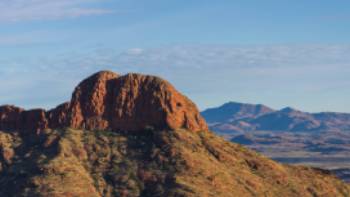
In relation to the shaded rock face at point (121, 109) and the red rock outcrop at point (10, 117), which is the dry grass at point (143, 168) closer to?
the shaded rock face at point (121, 109)

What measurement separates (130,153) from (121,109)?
11854mm

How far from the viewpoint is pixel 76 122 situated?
17088 cm

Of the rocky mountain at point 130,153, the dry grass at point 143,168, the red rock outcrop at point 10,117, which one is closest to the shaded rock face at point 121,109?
the rocky mountain at point 130,153

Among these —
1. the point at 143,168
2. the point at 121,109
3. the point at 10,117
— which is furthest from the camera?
the point at 10,117

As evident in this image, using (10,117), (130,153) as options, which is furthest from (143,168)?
(10,117)

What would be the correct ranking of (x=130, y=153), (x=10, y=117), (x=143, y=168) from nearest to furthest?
1. (x=143, y=168)
2. (x=130, y=153)
3. (x=10, y=117)

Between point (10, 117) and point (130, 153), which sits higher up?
point (10, 117)

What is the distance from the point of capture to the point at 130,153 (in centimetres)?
16025

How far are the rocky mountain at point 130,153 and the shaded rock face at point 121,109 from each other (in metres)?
0.21

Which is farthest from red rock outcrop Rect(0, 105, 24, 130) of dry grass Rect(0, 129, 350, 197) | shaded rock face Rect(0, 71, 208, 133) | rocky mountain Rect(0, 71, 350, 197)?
dry grass Rect(0, 129, 350, 197)

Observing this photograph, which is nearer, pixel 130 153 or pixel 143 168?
pixel 143 168

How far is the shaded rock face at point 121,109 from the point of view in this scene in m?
168

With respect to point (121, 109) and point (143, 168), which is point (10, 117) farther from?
point (143, 168)

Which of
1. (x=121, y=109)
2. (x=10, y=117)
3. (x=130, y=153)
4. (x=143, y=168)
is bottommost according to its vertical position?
(x=143, y=168)
